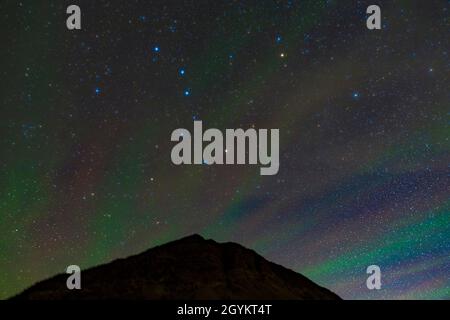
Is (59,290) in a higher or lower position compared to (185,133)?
lower

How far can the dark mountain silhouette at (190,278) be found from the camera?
53.6 metres

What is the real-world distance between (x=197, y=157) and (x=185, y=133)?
143 centimetres

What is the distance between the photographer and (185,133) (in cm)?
2327

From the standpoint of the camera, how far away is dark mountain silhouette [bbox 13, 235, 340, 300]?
53.6 m

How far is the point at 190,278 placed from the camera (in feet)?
196

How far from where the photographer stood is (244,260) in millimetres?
70125

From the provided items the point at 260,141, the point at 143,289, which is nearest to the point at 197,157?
the point at 260,141
